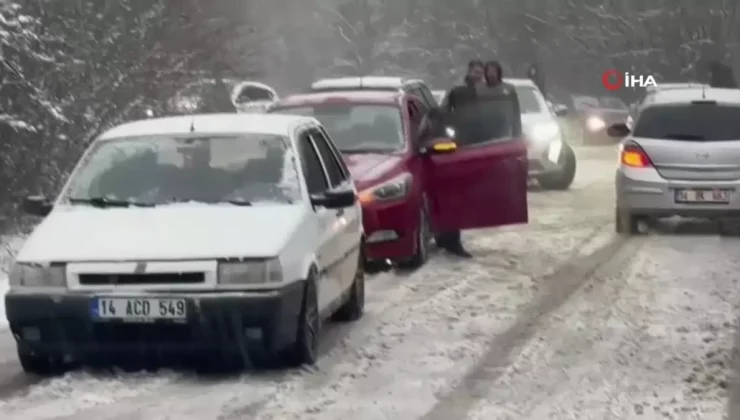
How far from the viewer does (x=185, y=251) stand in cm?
809

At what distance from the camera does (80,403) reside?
779 centimetres

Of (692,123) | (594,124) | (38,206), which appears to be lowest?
(594,124)

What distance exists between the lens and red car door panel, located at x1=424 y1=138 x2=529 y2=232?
13742 mm

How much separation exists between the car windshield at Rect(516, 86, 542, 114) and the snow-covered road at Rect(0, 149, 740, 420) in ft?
30.1

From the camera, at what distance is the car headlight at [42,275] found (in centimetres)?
813

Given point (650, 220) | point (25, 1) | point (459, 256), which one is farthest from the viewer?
point (650, 220)

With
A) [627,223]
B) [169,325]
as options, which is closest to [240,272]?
[169,325]

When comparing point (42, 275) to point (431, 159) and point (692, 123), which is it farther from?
point (692, 123)

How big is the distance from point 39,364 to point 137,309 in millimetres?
888

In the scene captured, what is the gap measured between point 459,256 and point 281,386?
638 centimetres

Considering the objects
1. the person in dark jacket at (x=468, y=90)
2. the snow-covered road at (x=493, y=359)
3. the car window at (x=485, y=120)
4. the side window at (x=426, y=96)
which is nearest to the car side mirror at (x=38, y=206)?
the snow-covered road at (x=493, y=359)

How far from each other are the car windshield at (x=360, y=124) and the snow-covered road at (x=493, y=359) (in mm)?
1251

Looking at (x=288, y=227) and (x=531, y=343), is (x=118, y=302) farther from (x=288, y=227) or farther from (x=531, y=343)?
(x=531, y=343)

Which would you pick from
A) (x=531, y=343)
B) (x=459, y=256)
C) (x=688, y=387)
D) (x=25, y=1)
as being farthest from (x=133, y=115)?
(x=688, y=387)
